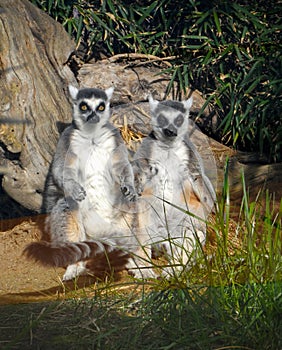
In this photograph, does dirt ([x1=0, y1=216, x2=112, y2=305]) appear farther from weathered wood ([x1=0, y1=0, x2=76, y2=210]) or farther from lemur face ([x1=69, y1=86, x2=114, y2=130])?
lemur face ([x1=69, y1=86, x2=114, y2=130])

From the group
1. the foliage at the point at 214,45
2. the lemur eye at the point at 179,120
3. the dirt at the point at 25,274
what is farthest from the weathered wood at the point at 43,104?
the lemur eye at the point at 179,120

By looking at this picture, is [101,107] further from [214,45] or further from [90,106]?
[214,45]

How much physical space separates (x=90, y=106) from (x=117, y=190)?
1.64ft

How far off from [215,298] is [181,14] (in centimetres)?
385

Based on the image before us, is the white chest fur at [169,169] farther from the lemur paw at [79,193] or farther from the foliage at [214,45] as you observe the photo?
the foliage at [214,45]

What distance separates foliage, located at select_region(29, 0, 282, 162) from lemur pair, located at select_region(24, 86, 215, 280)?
1.62 m

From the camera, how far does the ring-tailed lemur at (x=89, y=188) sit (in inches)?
166

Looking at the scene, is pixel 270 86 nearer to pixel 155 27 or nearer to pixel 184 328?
pixel 155 27

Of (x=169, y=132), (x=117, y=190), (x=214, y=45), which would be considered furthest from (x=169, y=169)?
(x=214, y=45)

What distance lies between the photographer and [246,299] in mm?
2885

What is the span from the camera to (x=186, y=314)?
2.90 m

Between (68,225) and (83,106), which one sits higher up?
(83,106)

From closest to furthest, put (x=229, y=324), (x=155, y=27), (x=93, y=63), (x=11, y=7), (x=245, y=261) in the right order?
(x=229, y=324)
(x=245, y=261)
(x=11, y=7)
(x=93, y=63)
(x=155, y=27)

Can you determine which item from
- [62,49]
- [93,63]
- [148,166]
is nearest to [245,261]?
[148,166]
